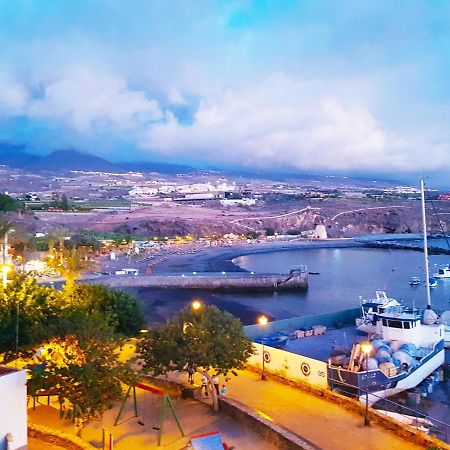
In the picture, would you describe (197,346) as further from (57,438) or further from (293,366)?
(57,438)

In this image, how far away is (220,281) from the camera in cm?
4900

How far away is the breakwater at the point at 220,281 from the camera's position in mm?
46031

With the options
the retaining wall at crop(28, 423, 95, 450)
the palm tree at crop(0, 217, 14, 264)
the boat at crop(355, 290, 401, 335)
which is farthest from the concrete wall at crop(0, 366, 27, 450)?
the boat at crop(355, 290, 401, 335)

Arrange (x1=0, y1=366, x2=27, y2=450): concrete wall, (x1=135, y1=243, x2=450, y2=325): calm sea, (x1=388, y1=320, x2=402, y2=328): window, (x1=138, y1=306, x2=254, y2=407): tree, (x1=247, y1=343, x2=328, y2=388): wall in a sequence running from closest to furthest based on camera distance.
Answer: (x1=0, y1=366, x2=27, y2=450): concrete wall → (x1=138, y1=306, x2=254, y2=407): tree → (x1=247, y1=343, x2=328, y2=388): wall → (x1=388, y1=320, x2=402, y2=328): window → (x1=135, y1=243, x2=450, y2=325): calm sea

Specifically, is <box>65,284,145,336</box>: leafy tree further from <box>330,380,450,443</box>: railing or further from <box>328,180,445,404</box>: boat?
<box>330,380,450,443</box>: railing

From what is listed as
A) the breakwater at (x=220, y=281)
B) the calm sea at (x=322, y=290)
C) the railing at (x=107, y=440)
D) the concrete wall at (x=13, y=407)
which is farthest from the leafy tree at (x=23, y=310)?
the breakwater at (x=220, y=281)

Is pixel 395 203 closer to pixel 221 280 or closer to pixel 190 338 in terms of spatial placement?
pixel 221 280

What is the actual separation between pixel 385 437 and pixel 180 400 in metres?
5.01

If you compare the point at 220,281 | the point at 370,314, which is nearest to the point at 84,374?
the point at 370,314

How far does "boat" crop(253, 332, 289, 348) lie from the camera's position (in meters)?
21.9

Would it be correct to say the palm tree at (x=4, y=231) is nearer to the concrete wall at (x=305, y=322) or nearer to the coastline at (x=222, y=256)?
the concrete wall at (x=305, y=322)

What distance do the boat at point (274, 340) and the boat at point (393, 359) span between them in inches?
141

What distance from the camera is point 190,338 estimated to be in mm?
13164

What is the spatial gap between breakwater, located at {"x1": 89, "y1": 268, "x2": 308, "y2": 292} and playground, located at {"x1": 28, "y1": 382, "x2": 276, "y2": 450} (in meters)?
31.7
